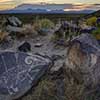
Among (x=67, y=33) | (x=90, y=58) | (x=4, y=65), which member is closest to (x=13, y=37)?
(x=67, y=33)

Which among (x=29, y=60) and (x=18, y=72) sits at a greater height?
(x=29, y=60)

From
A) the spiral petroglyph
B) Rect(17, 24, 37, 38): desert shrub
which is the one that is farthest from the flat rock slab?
Rect(17, 24, 37, 38): desert shrub

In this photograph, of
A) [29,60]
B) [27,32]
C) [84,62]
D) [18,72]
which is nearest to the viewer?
[84,62]

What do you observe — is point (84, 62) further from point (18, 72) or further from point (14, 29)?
point (14, 29)

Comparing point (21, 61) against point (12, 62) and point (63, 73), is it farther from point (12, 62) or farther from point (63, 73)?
point (63, 73)

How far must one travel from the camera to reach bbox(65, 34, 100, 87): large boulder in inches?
154

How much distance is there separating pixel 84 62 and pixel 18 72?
78 cm

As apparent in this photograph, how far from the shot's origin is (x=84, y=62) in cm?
398

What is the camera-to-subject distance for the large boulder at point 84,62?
12.8ft

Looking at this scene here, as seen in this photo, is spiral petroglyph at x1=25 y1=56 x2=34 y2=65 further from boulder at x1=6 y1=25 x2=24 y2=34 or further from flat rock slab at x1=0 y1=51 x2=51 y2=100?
boulder at x1=6 y1=25 x2=24 y2=34

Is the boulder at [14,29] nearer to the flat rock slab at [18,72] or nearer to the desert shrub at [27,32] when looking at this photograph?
the desert shrub at [27,32]

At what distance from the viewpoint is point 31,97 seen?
395cm

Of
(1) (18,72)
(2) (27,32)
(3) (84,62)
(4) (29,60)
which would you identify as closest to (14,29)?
(2) (27,32)

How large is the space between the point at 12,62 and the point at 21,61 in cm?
11
